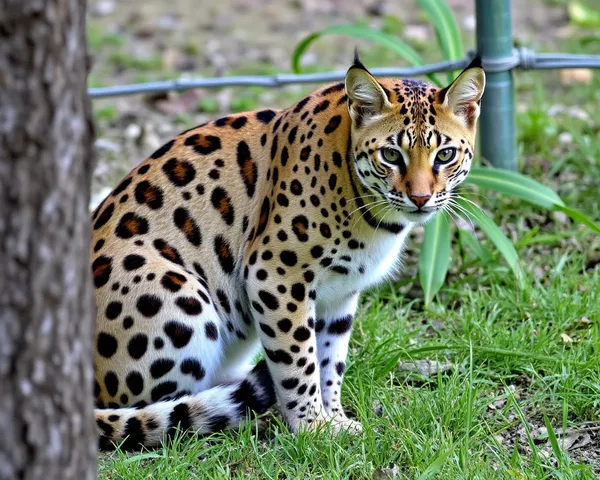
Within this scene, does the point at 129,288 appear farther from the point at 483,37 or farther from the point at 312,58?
the point at 312,58

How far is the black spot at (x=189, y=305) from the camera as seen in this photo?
3.96m

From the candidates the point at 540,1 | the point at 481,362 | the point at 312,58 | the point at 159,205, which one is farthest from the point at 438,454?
the point at 540,1

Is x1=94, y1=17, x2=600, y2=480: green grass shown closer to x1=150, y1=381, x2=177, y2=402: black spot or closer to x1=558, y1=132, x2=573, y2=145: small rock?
x1=150, y1=381, x2=177, y2=402: black spot

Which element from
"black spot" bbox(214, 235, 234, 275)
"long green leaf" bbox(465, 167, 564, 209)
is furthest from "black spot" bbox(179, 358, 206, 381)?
"long green leaf" bbox(465, 167, 564, 209)

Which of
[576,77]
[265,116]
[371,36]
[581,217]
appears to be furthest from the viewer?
[576,77]

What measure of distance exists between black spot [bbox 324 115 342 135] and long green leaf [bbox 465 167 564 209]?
137 cm

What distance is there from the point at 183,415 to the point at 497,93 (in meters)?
2.94

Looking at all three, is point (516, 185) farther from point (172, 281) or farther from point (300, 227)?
point (172, 281)

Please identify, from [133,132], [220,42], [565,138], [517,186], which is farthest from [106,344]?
[220,42]

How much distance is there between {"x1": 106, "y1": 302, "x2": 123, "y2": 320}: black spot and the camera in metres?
3.98

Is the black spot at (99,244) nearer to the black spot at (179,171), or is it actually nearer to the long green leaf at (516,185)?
the black spot at (179,171)

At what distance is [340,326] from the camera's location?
438cm

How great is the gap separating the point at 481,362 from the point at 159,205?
1.64 metres

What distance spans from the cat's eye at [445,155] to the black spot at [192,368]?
1280 millimetres
